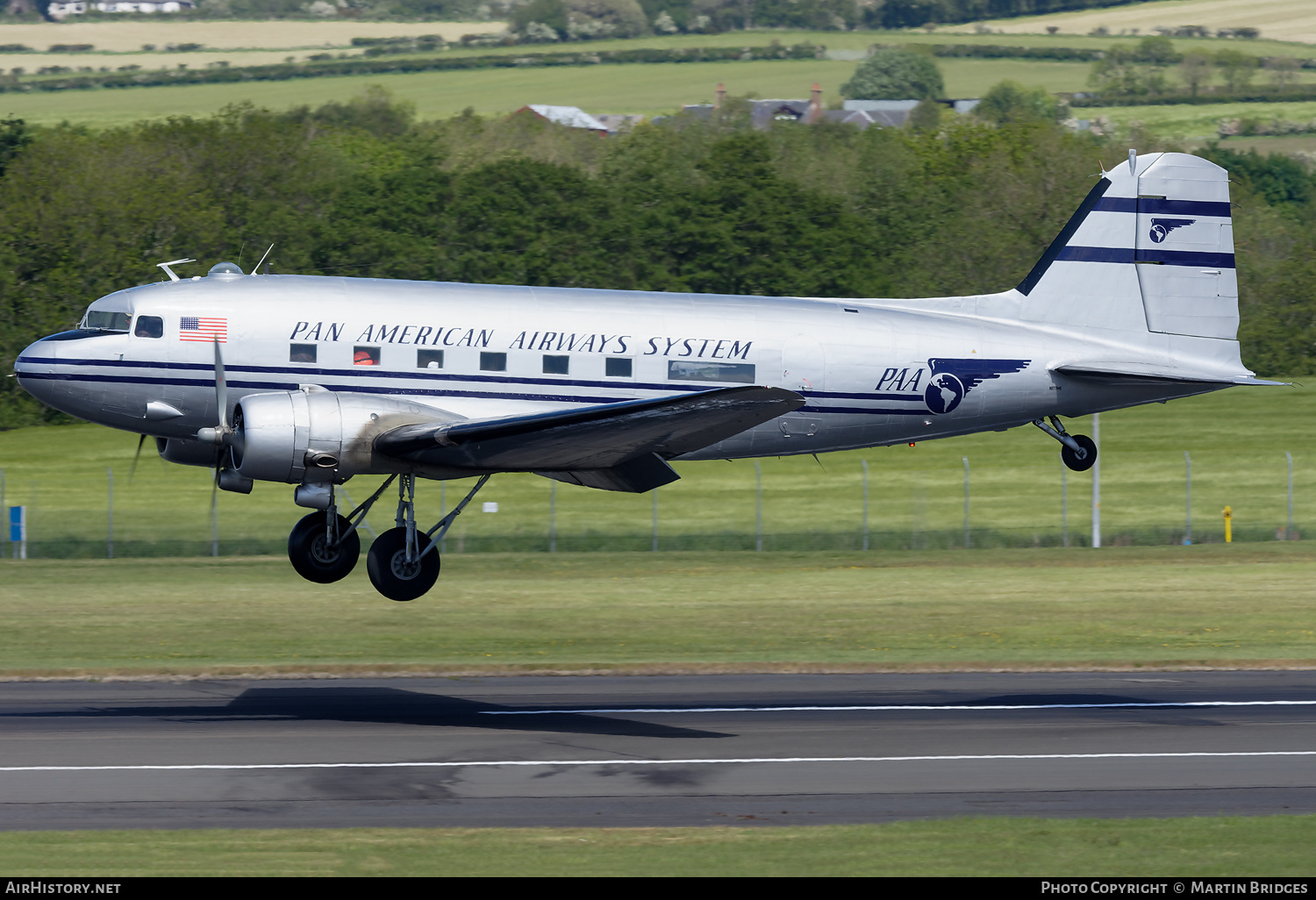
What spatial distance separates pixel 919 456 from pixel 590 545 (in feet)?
66.8

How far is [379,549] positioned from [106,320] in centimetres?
562

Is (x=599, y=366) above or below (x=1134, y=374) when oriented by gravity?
above

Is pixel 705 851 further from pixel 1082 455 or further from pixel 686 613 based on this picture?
pixel 686 613

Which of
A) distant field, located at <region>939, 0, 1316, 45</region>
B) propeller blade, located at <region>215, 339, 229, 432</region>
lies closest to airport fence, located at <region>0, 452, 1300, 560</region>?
propeller blade, located at <region>215, 339, 229, 432</region>

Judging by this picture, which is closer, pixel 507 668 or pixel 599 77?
pixel 507 668

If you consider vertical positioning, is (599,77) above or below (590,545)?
above

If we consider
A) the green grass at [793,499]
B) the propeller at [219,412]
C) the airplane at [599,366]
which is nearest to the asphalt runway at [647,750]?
→ the airplane at [599,366]

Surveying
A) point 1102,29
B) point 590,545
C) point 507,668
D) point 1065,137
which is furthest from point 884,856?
point 1102,29

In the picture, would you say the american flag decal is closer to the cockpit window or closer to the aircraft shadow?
the cockpit window

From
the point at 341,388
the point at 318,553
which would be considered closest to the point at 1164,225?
the point at 341,388

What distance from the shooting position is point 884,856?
1778cm

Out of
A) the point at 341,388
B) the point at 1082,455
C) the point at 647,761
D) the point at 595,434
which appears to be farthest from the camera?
the point at 1082,455

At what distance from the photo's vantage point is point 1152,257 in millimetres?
28516
